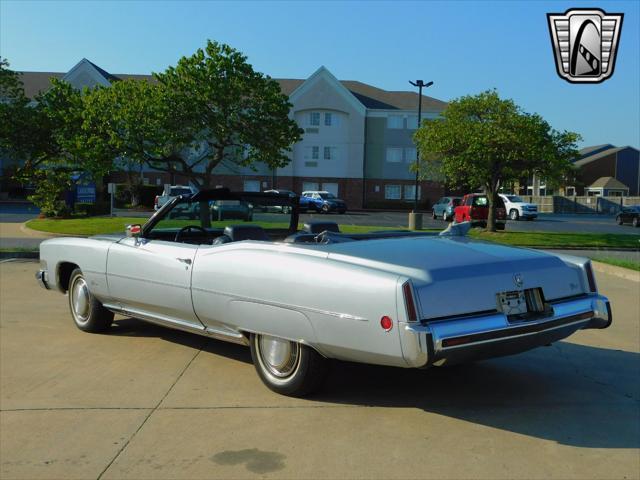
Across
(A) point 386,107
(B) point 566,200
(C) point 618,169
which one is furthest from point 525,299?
(C) point 618,169

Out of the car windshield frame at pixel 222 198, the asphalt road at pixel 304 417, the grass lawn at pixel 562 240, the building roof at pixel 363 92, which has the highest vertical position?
the building roof at pixel 363 92

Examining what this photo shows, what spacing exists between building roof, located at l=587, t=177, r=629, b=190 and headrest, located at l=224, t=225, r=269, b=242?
7362cm

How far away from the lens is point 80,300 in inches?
259

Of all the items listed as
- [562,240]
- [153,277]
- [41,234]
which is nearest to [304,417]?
[153,277]

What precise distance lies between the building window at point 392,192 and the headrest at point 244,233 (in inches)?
1989

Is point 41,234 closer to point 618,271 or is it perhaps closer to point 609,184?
point 618,271

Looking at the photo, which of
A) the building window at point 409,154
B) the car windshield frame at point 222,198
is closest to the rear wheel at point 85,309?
the car windshield frame at point 222,198

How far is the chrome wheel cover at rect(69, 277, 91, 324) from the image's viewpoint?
6.49 meters

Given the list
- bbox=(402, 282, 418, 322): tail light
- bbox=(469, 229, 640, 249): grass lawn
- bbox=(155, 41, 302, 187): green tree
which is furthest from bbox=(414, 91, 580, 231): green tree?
bbox=(402, 282, 418, 322): tail light

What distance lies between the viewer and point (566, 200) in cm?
5956

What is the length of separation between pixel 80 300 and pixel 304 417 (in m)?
3.40

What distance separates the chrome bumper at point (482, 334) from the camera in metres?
3.66

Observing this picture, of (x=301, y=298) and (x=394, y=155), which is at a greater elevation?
(x=394, y=155)

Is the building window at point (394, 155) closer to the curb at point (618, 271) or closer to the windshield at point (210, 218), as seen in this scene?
the curb at point (618, 271)
